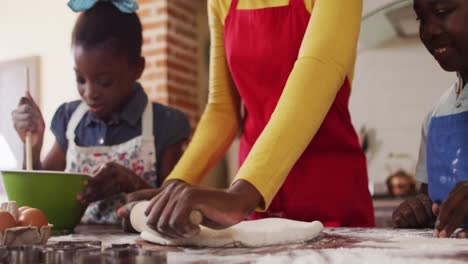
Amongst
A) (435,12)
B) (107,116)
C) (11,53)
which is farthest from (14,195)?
(11,53)

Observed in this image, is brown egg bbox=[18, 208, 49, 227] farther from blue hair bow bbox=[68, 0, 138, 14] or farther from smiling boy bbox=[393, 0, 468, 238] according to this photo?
blue hair bow bbox=[68, 0, 138, 14]

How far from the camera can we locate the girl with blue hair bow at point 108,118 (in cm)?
136

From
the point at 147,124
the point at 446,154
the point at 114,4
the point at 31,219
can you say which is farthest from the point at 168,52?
the point at 31,219

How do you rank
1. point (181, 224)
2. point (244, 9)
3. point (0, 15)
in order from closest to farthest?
1. point (181, 224)
2. point (244, 9)
3. point (0, 15)

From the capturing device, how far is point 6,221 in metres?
0.76

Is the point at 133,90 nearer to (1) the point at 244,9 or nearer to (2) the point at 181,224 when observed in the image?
(1) the point at 244,9

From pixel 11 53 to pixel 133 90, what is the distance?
9.38 ft

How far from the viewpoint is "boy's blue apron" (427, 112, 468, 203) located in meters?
0.98

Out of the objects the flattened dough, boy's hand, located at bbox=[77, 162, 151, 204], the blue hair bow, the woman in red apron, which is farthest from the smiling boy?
the blue hair bow

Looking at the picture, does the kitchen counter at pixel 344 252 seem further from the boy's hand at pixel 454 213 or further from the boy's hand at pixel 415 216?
the boy's hand at pixel 415 216

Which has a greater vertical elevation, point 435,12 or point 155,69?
point 435,12

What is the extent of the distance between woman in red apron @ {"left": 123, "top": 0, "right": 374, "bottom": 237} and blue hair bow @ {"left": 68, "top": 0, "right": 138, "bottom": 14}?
426 mm

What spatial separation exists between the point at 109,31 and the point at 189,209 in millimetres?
920

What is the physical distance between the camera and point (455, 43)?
0.93 metres
